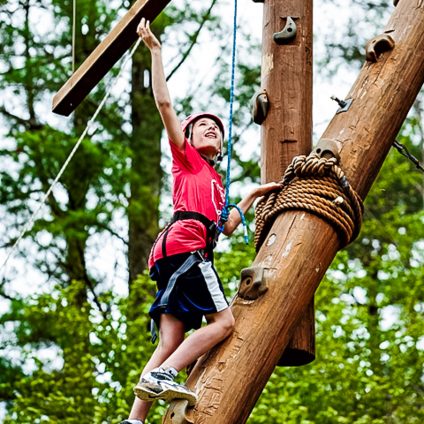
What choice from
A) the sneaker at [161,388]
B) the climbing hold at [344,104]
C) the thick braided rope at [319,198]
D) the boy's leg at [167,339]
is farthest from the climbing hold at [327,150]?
the sneaker at [161,388]

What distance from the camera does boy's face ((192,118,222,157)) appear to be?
3.90 metres

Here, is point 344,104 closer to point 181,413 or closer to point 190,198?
point 190,198

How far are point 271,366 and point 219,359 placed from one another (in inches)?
6.6

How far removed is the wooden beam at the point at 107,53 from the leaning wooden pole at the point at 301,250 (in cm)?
79

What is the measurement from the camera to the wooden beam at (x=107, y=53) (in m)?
3.84

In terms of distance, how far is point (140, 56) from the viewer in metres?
12.5

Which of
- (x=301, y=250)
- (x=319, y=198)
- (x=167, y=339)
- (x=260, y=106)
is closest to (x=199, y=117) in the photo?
(x=260, y=106)

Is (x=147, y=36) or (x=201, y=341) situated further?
(x=147, y=36)

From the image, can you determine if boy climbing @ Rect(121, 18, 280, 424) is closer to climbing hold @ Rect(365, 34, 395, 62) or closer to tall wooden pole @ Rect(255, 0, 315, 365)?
tall wooden pole @ Rect(255, 0, 315, 365)

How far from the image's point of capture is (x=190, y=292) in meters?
3.54

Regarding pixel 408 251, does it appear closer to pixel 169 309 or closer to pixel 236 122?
pixel 236 122

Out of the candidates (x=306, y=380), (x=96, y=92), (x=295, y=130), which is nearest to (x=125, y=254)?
(x=96, y=92)

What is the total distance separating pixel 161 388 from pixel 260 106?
1.25 metres

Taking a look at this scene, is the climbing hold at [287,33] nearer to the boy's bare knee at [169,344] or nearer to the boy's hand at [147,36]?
the boy's hand at [147,36]
